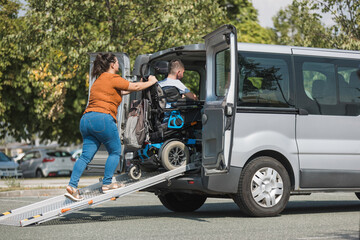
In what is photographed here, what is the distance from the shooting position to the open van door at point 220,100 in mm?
8375

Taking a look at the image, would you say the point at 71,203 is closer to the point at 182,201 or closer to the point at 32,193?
the point at 182,201

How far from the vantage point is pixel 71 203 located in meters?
8.54

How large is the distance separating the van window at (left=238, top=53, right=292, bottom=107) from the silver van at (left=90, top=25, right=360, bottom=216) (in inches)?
0.5

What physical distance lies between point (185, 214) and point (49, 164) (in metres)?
26.0

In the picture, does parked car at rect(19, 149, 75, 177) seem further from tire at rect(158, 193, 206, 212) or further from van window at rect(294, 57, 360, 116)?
van window at rect(294, 57, 360, 116)

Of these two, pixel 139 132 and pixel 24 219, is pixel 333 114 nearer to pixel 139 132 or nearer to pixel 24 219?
pixel 139 132

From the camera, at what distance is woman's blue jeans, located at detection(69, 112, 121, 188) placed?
8705mm

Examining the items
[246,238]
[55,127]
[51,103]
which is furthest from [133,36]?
[246,238]

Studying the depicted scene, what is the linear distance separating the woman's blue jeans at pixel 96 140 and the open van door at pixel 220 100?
1.15 meters

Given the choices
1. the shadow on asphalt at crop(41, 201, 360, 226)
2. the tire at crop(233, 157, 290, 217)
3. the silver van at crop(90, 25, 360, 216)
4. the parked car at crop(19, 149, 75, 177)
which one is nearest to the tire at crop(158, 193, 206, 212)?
the shadow on asphalt at crop(41, 201, 360, 226)

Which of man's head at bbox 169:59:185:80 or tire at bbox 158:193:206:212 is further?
tire at bbox 158:193:206:212

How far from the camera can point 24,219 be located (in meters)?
8.23

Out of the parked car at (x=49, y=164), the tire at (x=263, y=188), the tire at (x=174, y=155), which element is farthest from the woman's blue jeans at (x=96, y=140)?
the parked car at (x=49, y=164)

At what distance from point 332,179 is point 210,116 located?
192 centimetres
